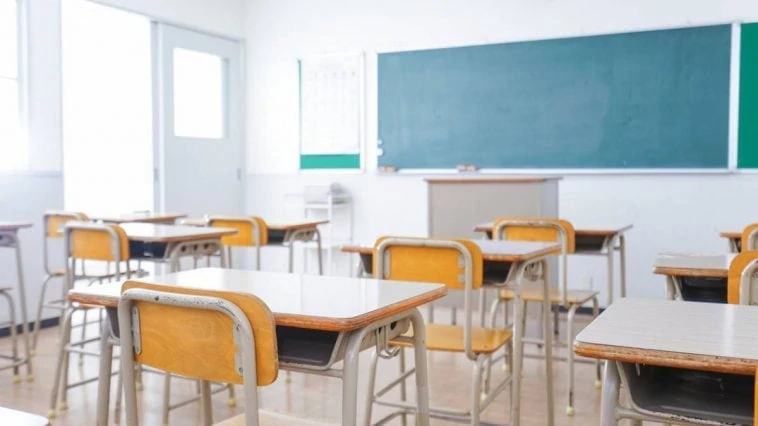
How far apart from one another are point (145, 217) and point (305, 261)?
226 centimetres

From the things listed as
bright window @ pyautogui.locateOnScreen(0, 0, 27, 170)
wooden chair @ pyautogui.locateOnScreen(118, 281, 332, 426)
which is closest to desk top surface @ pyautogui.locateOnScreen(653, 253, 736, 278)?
wooden chair @ pyautogui.locateOnScreen(118, 281, 332, 426)

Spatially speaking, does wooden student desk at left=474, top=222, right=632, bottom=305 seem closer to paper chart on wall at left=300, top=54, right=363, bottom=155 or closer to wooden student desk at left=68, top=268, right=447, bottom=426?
wooden student desk at left=68, top=268, right=447, bottom=426

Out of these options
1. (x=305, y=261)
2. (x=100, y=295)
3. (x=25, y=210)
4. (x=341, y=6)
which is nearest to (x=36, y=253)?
(x=25, y=210)

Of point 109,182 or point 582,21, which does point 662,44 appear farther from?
point 109,182

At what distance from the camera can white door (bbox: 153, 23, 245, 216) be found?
613 cm

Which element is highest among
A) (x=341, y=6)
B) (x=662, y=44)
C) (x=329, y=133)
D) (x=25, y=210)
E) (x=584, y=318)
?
(x=341, y=6)

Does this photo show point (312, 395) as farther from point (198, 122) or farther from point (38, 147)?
point (198, 122)

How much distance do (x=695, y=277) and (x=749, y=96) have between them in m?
3.28

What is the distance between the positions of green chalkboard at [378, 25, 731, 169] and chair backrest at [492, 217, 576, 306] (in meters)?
2.16

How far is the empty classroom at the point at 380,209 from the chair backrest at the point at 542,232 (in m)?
0.02

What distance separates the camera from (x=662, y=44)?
16.9ft

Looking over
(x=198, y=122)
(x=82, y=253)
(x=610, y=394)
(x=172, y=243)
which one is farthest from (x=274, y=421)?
(x=198, y=122)

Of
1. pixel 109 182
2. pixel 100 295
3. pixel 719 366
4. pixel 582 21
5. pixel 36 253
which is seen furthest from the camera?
pixel 109 182

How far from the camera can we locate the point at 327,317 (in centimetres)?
142
